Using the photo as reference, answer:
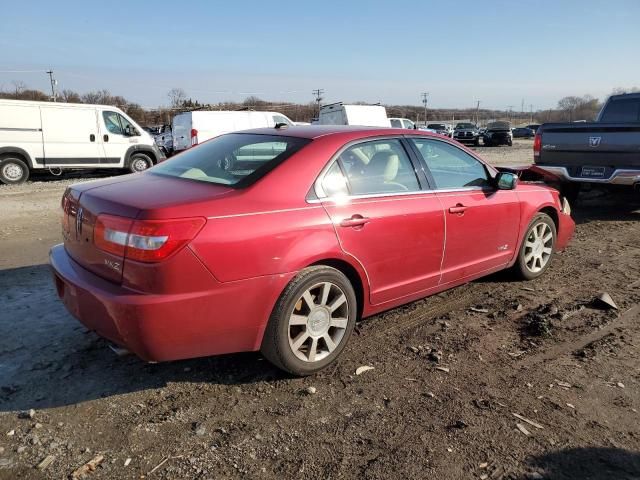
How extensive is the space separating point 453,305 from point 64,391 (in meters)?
3.10

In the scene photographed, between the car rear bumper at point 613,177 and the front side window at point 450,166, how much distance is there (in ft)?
14.2

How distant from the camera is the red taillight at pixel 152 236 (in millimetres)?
2695

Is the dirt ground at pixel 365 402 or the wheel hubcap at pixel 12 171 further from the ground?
the wheel hubcap at pixel 12 171

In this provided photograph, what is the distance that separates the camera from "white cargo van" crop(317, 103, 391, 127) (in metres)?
23.3

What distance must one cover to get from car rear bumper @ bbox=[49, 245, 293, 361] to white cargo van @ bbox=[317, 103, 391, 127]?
20.5 metres

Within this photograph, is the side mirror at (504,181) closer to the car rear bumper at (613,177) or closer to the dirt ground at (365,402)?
the dirt ground at (365,402)

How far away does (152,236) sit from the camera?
2.69 m

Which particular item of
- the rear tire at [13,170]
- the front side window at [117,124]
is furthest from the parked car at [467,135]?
the rear tire at [13,170]

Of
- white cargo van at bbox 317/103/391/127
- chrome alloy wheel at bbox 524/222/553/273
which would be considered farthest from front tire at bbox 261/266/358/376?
white cargo van at bbox 317/103/391/127

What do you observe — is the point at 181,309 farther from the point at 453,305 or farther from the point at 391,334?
the point at 453,305

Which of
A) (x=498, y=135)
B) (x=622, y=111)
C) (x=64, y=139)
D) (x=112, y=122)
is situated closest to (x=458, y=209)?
(x=622, y=111)

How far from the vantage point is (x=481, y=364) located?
11.6ft

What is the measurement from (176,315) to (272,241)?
2.19ft

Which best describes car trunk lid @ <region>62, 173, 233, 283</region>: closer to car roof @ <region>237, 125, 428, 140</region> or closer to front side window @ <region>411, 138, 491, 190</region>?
car roof @ <region>237, 125, 428, 140</region>
